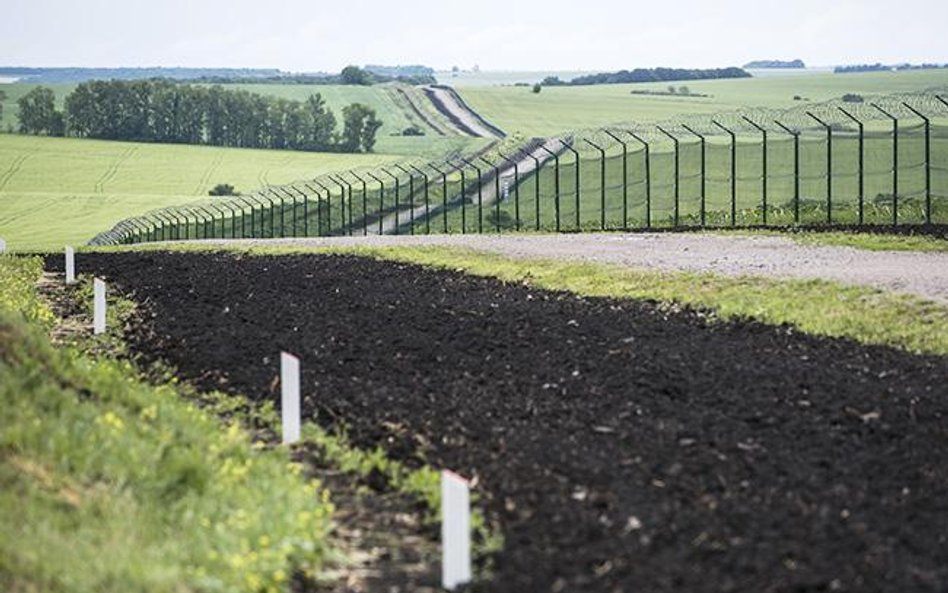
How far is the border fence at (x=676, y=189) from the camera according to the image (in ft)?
154

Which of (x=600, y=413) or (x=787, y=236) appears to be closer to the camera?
(x=600, y=413)

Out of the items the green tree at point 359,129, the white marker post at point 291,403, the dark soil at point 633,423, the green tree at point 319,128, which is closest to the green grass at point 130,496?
the white marker post at point 291,403

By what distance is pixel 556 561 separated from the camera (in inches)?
398

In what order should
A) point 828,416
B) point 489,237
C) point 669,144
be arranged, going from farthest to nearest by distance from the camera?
point 669,144, point 489,237, point 828,416

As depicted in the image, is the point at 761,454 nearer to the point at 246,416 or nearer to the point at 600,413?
the point at 600,413

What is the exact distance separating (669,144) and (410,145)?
55.6m

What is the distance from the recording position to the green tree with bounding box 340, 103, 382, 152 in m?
162

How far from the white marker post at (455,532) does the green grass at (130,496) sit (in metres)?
0.95

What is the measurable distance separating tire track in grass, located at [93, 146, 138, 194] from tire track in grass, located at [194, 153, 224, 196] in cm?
698

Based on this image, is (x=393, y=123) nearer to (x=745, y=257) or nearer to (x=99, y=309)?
(x=745, y=257)

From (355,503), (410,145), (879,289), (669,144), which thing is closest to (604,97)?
(410,145)

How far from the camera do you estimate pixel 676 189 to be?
1928 inches

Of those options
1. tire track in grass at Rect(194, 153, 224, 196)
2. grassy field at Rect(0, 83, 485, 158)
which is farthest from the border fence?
grassy field at Rect(0, 83, 485, 158)

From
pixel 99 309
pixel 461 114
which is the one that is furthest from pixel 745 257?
pixel 461 114
